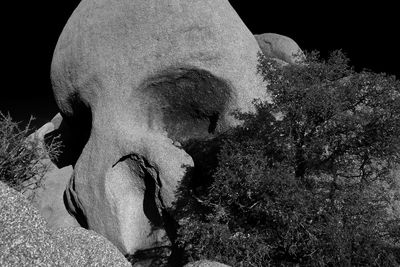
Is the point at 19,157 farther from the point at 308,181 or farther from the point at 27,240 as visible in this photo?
the point at 308,181

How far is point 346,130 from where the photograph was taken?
4.79 meters

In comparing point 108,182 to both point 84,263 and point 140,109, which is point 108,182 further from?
point 84,263

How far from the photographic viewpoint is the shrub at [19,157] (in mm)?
6164

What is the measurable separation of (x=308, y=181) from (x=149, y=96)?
2558 mm

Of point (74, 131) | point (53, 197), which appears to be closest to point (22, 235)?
point (53, 197)

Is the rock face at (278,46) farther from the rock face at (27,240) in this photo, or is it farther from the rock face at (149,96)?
the rock face at (27,240)

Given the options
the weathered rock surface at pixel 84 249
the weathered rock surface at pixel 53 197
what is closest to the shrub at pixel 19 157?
the weathered rock surface at pixel 53 197

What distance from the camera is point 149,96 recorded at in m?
6.29

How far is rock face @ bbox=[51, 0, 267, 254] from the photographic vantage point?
19.7 feet

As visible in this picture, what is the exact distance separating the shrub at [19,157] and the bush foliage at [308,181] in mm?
2864

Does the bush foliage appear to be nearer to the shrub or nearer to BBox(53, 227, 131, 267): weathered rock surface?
BBox(53, 227, 131, 267): weathered rock surface

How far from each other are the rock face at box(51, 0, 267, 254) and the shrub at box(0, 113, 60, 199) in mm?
718

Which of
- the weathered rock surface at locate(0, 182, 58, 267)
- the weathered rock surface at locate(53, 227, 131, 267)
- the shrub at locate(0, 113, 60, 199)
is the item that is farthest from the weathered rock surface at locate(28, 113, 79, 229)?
the weathered rock surface at locate(0, 182, 58, 267)

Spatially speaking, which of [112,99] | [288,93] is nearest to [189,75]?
[112,99]
